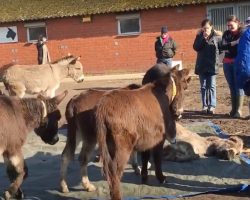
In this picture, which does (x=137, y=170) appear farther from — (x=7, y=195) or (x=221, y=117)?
(x=221, y=117)

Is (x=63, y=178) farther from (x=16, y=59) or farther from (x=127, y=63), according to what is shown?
(x=16, y=59)

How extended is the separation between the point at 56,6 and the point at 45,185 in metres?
18.7

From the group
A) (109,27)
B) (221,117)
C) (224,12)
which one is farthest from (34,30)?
(221,117)

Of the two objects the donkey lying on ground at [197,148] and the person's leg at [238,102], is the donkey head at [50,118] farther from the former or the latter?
the person's leg at [238,102]

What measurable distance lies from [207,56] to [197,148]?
3.48 meters

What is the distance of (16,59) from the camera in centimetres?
2459

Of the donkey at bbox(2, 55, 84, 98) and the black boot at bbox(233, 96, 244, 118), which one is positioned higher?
the donkey at bbox(2, 55, 84, 98)

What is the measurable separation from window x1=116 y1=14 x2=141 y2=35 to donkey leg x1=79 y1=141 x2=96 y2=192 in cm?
1722

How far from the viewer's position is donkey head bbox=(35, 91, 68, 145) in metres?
6.04

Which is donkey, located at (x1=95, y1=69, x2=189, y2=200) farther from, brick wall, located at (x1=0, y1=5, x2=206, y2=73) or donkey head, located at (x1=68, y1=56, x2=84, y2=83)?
brick wall, located at (x1=0, y1=5, x2=206, y2=73)

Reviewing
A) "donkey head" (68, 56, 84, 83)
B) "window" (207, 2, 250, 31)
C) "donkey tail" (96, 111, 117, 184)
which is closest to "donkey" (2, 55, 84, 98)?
"donkey head" (68, 56, 84, 83)

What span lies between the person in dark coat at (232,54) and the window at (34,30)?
15245 millimetres

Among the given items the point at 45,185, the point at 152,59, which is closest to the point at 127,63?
the point at 152,59

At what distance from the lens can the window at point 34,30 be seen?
23984 mm
